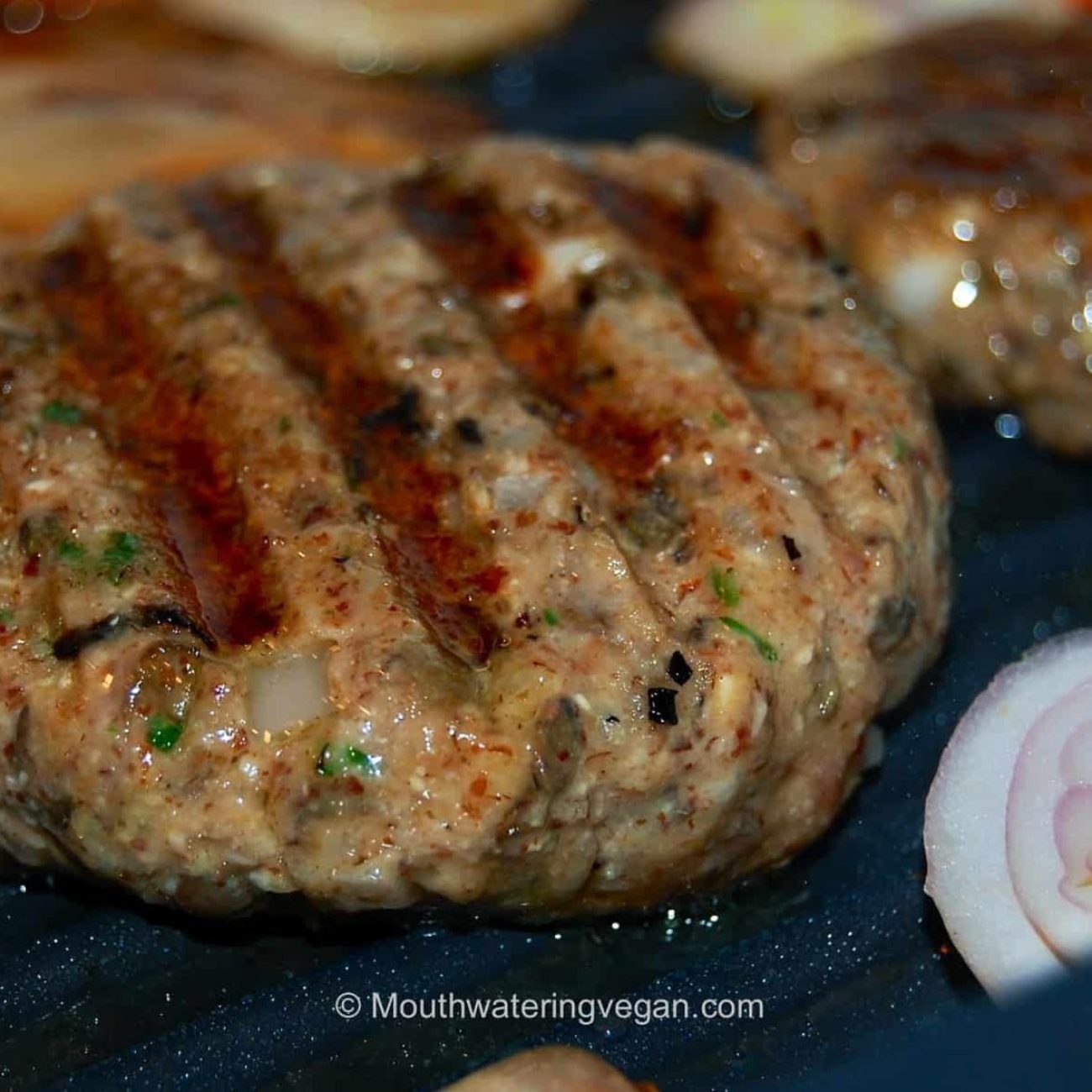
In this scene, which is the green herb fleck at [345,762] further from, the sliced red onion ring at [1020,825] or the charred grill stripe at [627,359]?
the sliced red onion ring at [1020,825]

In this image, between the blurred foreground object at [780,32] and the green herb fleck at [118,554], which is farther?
the blurred foreground object at [780,32]

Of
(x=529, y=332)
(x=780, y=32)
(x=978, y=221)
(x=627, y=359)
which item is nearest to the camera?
(x=627, y=359)

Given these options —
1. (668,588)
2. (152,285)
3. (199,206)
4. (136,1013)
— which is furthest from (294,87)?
(136,1013)

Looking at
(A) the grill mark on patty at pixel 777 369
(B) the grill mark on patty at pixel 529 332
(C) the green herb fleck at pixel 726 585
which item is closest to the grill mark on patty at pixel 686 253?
(A) the grill mark on patty at pixel 777 369

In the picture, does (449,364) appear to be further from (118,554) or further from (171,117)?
(171,117)

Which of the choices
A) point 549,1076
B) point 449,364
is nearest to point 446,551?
point 449,364

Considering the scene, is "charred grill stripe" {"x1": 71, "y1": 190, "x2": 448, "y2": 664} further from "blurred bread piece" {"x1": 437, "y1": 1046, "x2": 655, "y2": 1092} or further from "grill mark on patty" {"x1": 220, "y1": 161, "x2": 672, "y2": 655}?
"blurred bread piece" {"x1": 437, "y1": 1046, "x2": 655, "y2": 1092}

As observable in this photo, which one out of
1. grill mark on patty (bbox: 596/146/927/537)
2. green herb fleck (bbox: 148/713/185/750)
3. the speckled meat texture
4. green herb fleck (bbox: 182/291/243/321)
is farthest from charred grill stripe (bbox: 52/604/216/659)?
the speckled meat texture
